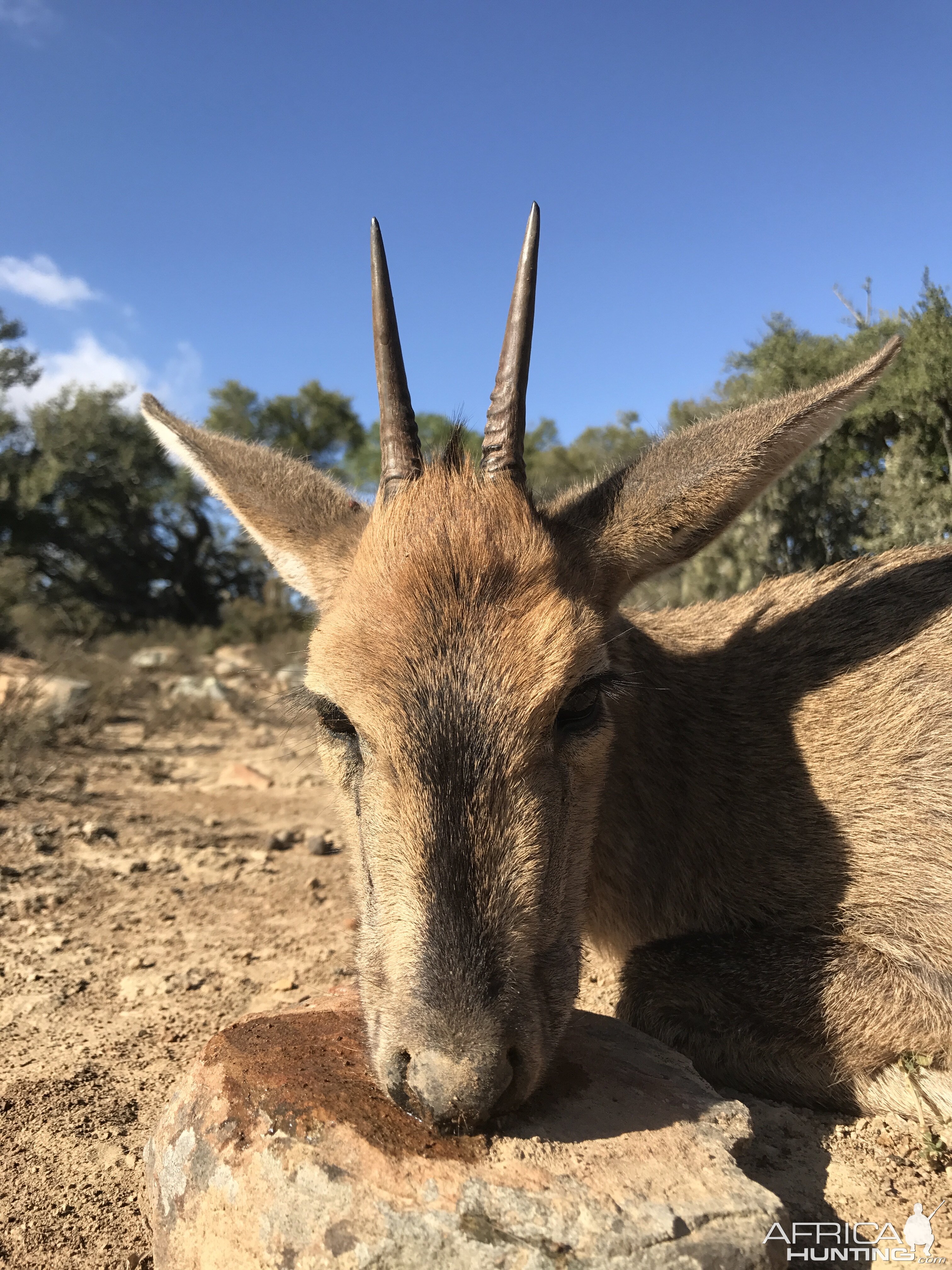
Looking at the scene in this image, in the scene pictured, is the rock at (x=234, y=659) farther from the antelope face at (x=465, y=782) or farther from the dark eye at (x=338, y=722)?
the antelope face at (x=465, y=782)

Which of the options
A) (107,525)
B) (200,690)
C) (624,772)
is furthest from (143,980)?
(107,525)

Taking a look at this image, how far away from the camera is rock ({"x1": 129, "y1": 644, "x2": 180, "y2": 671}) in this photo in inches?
728

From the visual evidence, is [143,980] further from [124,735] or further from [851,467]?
[851,467]

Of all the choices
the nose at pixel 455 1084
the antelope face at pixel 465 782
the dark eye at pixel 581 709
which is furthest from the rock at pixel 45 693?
the nose at pixel 455 1084

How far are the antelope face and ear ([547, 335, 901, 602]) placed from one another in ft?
1.12

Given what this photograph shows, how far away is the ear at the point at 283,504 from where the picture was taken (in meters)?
3.51

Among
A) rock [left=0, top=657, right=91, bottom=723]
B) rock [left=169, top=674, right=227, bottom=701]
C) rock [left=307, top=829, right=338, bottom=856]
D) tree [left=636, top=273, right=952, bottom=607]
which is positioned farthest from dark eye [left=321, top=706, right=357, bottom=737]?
rock [left=169, top=674, right=227, bottom=701]

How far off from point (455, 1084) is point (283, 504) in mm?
2365

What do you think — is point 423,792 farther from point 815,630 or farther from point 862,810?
point 815,630

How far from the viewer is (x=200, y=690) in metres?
14.6

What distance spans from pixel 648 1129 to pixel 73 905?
3986 millimetres

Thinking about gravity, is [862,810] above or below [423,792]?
below

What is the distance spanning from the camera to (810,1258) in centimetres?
222

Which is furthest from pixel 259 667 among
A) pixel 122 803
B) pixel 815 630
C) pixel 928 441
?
pixel 815 630
